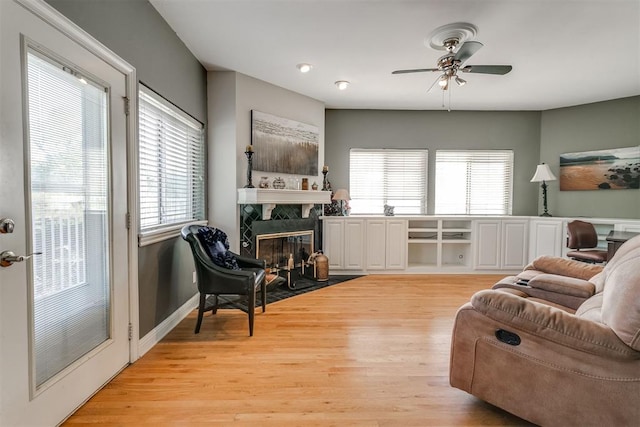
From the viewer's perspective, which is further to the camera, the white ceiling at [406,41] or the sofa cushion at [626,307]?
the white ceiling at [406,41]

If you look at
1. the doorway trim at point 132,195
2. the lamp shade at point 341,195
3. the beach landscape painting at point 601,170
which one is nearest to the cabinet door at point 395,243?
the lamp shade at point 341,195

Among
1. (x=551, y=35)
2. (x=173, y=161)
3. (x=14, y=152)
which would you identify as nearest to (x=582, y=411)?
(x=14, y=152)

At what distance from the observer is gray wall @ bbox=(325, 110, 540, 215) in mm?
5199

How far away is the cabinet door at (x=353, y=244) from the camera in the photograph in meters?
4.87

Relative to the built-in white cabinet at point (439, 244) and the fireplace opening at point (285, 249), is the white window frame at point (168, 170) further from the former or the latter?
the built-in white cabinet at point (439, 244)

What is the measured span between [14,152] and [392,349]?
2595mm

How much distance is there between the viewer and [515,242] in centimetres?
494

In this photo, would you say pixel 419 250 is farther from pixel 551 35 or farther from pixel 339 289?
pixel 551 35

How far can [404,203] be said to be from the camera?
5.27m

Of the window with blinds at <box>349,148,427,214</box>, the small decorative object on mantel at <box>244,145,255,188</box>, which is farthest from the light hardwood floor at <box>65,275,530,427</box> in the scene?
the window with blinds at <box>349,148,427,214</box>

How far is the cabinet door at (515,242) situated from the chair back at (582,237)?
2.61 ft

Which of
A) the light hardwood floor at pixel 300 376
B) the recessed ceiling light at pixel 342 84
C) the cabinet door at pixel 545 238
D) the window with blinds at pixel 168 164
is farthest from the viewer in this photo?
the cabinet door at pixel 545 238

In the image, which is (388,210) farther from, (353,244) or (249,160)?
(249,160)

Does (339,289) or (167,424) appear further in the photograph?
(339,289)
